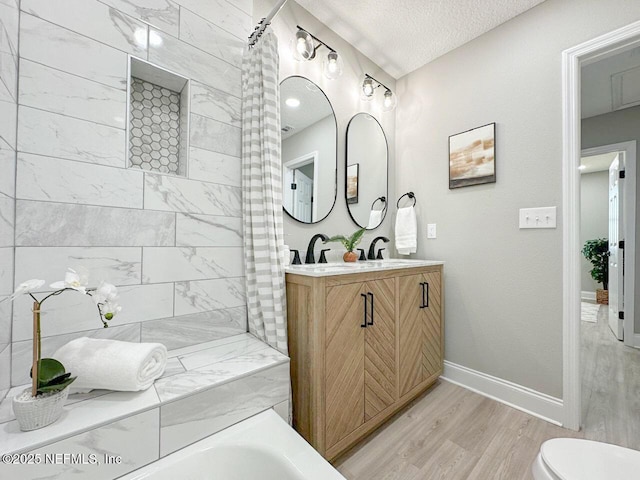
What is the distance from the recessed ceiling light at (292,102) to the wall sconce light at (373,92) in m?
0.69

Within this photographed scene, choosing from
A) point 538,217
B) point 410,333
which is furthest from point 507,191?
point 410,333

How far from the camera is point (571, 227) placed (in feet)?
5.31

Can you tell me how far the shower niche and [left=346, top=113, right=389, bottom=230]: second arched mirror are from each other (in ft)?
3.94

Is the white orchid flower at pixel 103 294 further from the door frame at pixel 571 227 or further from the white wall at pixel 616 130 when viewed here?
the white wall at pixel 616 130

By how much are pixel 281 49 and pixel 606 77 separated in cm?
289

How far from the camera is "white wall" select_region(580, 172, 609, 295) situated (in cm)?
497

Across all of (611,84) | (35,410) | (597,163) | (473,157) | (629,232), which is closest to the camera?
(35,410)

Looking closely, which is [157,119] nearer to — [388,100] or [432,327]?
[388,100]

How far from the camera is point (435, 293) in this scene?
6.68ft

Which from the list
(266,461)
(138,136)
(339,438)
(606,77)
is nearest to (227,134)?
(138,136)

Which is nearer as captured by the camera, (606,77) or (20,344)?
(20,344)

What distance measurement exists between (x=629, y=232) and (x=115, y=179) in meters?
4.51

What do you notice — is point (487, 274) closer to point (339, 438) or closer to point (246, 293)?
point (339, 438)

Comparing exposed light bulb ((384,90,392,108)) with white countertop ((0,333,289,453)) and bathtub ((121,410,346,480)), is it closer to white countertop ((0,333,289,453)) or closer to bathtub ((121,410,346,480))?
white countertop ((0,333,289,453))
